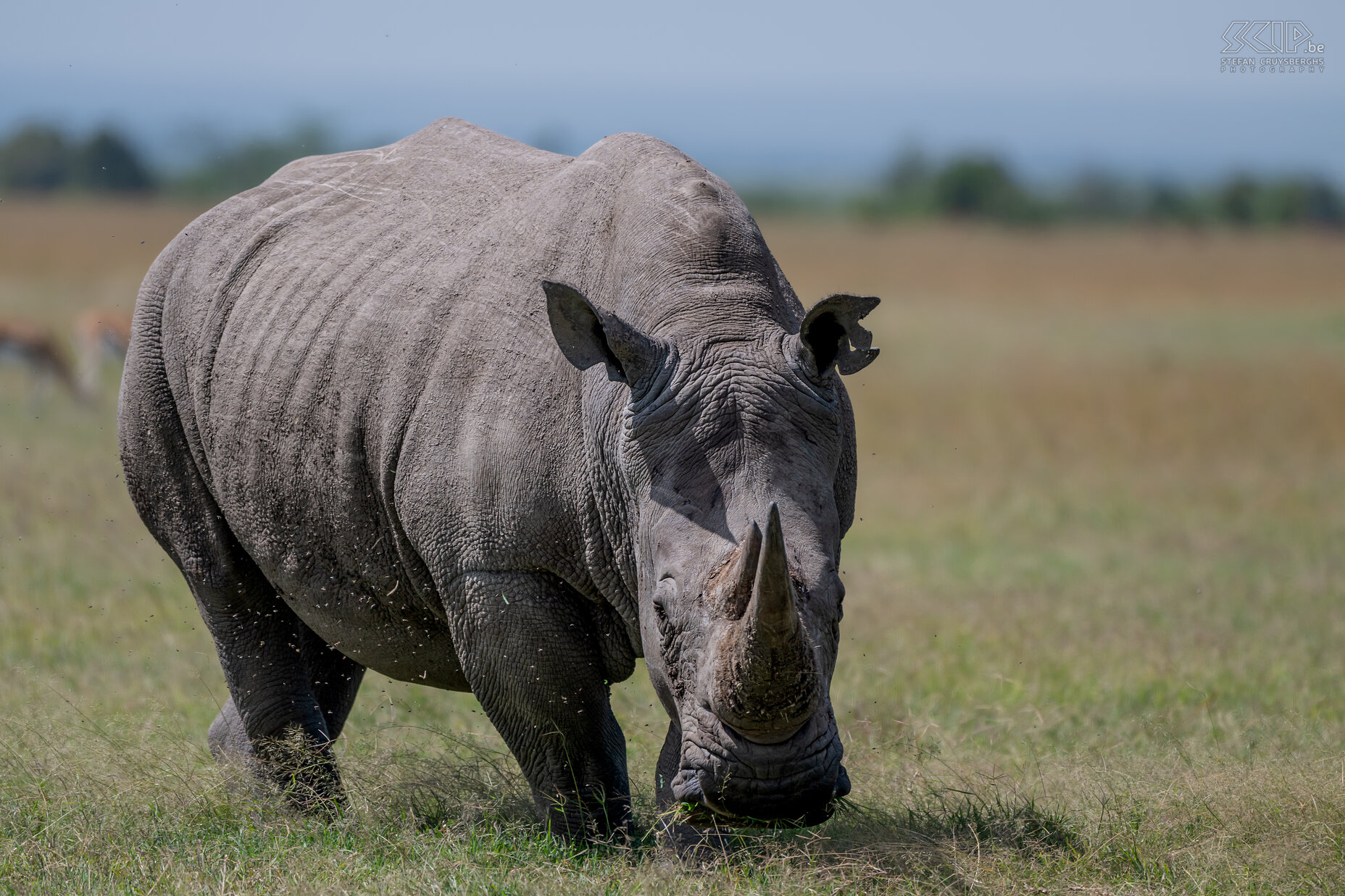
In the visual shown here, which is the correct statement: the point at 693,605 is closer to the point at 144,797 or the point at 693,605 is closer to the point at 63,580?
the point at 144,797

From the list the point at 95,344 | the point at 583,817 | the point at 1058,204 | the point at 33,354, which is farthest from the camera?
the point at 1058,204

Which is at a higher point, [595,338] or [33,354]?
[595,338]

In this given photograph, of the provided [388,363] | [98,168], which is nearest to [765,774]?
[388,363]

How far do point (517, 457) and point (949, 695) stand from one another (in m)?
3.33

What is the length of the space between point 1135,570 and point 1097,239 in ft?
145

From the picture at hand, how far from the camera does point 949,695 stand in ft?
22.5

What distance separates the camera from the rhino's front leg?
429 cm

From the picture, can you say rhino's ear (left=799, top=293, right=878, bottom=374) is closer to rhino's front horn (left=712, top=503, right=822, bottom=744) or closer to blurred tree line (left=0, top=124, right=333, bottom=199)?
rhino's front horn (left=712, top=503, right=822, bottom=744)

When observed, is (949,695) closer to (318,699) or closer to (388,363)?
(318,699)

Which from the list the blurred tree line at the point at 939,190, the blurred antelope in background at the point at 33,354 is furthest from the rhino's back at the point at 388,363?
the blurred tree line at the point at 939,190

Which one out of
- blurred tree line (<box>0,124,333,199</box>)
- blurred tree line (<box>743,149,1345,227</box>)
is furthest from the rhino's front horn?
blurred tree line (<box>743,149,1345,227</box>)

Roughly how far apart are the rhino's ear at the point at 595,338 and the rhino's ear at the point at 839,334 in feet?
1.32

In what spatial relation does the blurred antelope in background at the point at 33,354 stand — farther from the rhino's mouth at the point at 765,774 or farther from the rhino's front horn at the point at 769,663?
the rhino's front horn at the point at 769,663

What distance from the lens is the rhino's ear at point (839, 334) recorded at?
3832 millimetres
